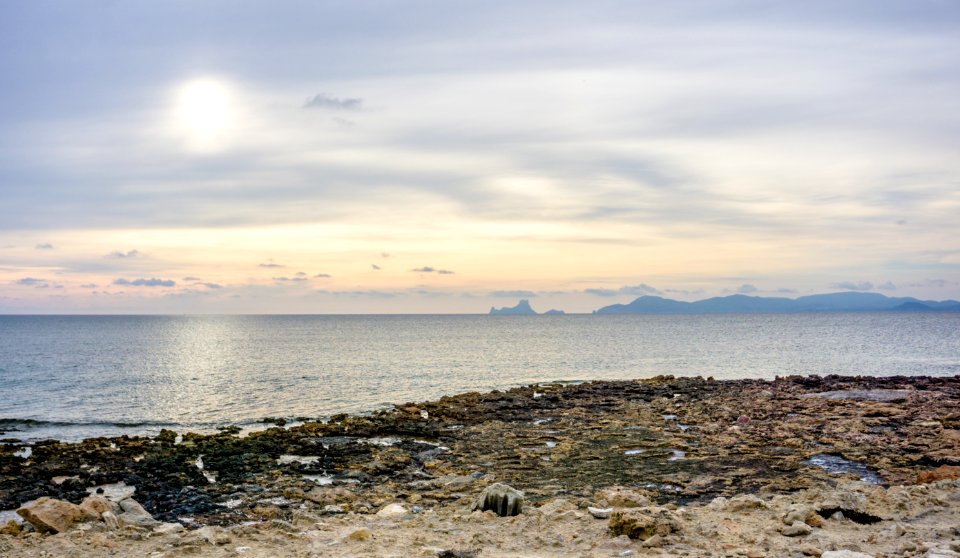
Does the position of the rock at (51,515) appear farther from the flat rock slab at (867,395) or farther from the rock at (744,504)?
the flat rock slab at (867,395)

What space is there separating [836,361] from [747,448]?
175 ft

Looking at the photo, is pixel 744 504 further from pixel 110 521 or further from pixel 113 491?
pixel 113 491

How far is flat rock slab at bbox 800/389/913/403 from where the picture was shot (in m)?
29.4

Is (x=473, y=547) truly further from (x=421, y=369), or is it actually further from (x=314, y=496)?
(x=421, y=369)

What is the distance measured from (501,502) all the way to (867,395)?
24.9 m

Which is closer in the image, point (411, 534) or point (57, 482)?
point (411, 534)

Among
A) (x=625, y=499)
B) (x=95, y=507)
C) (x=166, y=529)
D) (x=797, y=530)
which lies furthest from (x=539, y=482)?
(x=95, y=507)

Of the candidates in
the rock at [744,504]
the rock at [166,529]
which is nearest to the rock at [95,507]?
the rock at [166,529]

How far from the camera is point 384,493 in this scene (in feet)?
50.4

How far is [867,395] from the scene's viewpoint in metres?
30.8

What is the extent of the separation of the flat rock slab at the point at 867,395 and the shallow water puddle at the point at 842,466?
42.5 feet

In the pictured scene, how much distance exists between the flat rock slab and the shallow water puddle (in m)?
13.0

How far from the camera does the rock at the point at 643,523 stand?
401 inches

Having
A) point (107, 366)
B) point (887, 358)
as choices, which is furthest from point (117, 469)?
point (887, 358)
